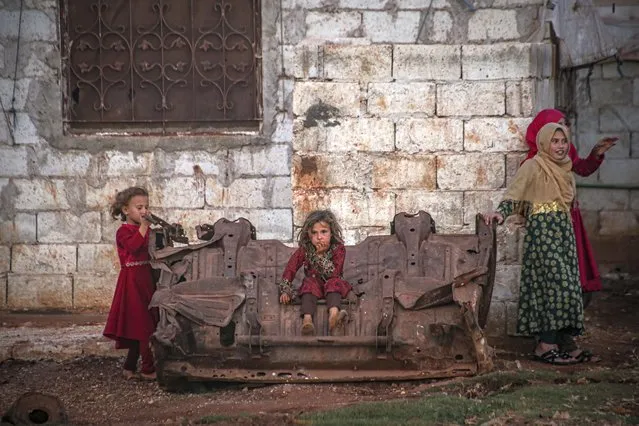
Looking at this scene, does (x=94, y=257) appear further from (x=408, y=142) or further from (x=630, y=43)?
(x=630, y=43)

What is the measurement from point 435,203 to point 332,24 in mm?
1543

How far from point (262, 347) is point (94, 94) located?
3.08 metres

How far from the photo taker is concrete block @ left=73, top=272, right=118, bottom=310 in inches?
335

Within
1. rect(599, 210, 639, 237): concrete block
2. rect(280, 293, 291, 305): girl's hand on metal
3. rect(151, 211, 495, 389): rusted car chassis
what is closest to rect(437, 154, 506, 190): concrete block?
rect(151, 211, 495, 389): rusted car chassis

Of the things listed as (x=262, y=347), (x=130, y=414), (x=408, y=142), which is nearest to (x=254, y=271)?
(x=262, y=347)

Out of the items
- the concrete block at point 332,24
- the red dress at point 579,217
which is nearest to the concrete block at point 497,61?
the red dress at point 579,217

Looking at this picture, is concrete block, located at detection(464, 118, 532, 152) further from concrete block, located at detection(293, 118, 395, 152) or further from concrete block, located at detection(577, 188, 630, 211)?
concrete block, located at detection(577, 188, 630, 211)

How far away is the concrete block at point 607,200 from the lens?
1155cm

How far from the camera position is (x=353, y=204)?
8203 mm

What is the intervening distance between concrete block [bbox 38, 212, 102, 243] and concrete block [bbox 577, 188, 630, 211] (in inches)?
214

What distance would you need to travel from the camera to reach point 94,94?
8.52 m

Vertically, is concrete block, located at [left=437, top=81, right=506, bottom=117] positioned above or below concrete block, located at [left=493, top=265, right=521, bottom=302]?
above

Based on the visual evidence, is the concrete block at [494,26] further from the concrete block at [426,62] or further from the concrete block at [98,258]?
the concrete block at [98,258]

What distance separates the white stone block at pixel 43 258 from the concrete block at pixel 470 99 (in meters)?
3.05
